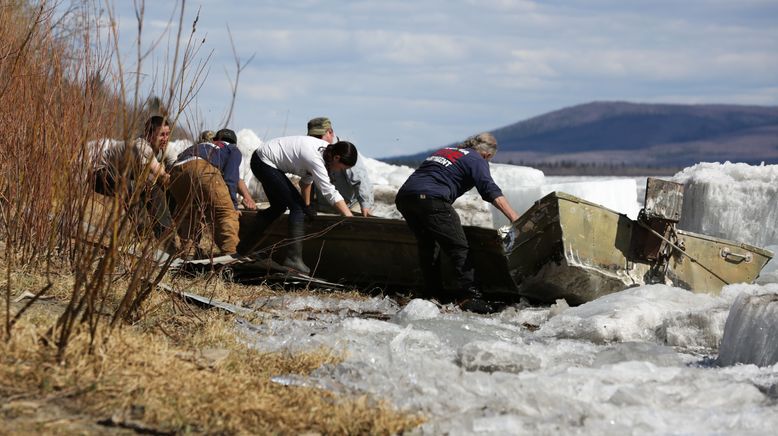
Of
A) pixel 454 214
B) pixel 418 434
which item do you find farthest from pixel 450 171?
pixel 418 434

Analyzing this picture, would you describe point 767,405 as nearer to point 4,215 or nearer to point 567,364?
point 567,364

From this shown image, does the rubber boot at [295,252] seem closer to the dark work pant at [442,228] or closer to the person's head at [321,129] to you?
the person's head at [321,129]

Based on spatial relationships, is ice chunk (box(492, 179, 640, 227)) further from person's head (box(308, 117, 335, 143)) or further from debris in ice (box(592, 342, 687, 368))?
debris in ice (box(592, 342, 687, 368))

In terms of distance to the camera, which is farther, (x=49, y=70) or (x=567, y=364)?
(x=49, y=70)

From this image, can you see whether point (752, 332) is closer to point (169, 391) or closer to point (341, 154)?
point (169, 391)

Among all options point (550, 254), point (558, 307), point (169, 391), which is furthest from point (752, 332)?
point (169, 391)

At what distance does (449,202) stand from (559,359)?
9.31ft

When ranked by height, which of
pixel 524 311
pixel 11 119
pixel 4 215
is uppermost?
pixel 11 119

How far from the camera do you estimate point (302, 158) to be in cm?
956

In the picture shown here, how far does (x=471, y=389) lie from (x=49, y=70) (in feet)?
12.4

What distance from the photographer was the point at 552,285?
9.23m

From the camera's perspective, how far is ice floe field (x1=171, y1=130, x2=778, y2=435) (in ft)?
16.0

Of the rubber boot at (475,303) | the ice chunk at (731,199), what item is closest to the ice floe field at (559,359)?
the rubber boot at (475,303)

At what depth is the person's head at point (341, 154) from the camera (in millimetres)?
9539
